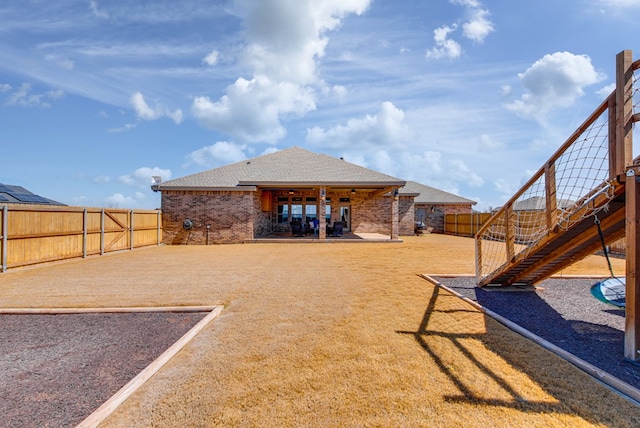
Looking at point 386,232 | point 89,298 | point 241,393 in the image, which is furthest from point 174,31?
point 386,232

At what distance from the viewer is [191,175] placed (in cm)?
1692

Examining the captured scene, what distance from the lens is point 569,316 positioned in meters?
4.53

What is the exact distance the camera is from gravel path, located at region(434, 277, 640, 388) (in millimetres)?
3143

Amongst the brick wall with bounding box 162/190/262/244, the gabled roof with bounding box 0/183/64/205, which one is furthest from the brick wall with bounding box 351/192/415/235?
the gabled roof with bounding box 0/183/64/205

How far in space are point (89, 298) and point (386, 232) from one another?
16.5 meters

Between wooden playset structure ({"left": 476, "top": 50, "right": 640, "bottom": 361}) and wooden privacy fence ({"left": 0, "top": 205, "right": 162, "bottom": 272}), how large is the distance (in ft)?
38.7

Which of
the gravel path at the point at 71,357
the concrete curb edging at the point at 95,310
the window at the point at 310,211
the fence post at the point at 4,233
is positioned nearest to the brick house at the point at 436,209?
the window at the point at 310,211

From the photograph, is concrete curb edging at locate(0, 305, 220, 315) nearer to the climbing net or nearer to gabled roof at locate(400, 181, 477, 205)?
the climbing net

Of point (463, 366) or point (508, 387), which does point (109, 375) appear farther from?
point (508, 387)

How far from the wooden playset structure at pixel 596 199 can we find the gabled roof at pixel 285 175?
986cm

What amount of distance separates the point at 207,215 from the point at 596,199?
1460cm

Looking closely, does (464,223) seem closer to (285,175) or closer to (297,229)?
(297,229)

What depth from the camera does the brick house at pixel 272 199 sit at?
1491cm

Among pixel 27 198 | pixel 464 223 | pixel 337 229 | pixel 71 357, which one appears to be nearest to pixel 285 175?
pixel 337 229
